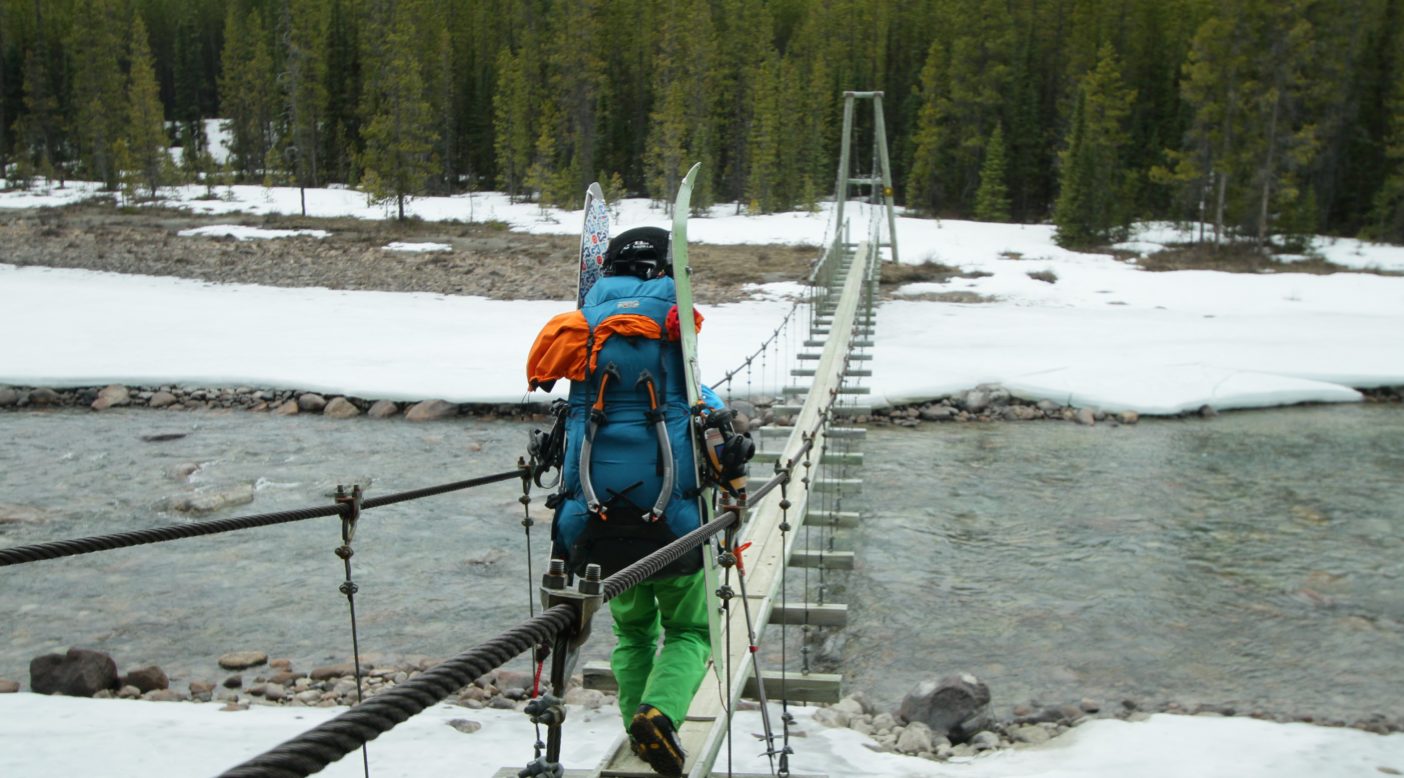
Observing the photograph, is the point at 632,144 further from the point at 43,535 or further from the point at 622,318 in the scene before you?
the point at 622,318

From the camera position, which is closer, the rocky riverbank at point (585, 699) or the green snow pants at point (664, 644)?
the green snow pants at point (664, 644)

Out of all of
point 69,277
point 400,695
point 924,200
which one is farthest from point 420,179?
point 400,695

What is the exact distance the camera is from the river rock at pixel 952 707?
486 cm

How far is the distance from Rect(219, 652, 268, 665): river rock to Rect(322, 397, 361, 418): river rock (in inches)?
243

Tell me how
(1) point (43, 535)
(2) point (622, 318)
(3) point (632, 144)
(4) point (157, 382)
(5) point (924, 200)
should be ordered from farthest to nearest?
(3) point (632, 144)
(5) point (924, 200)
(4) point (157, 382)
(1) point (43, 535)
(2) point (622, 318)

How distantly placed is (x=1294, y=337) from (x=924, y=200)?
75.9ft

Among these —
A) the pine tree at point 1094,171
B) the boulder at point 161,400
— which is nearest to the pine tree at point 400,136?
the pine tree at point 1094,171

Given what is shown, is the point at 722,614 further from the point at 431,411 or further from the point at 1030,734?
the point at 431,411

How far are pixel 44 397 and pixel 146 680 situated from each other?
8095mm

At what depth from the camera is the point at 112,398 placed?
39.4 feet

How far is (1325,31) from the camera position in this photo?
30.5 meters

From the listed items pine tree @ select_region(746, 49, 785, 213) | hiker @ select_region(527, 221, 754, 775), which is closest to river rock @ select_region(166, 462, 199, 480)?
hiker @ select_region(527, 221, 754, 775)

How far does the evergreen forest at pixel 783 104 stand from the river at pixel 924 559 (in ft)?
64.0

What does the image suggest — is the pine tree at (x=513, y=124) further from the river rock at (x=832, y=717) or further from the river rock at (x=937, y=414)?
the river rock at (x=832, y=717)
